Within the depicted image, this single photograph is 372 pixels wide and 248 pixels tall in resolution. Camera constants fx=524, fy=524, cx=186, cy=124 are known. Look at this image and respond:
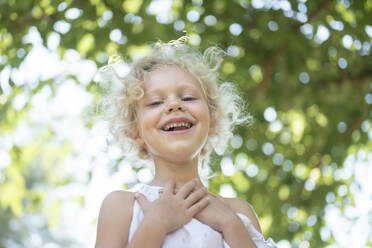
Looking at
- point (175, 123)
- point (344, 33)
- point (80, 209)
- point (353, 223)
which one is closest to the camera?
point (175, 123)

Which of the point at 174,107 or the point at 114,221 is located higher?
the point at 174,107

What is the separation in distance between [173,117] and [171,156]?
122 mm

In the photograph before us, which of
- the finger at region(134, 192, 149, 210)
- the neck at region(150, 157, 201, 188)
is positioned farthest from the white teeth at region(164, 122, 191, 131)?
the finger at region(134, 192, 149, 210)

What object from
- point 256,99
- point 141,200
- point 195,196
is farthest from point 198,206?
point 256,99

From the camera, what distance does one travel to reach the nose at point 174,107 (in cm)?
164

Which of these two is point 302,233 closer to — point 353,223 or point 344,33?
point 353,223

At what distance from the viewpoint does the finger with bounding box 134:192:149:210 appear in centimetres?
153

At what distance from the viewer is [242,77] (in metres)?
3.51

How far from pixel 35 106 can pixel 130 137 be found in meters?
2.02

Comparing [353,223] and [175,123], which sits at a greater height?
[175,123]

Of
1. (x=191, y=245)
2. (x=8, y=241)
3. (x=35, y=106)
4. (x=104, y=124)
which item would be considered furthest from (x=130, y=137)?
(x=8, y=241)

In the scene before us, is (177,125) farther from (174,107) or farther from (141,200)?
(141,200)

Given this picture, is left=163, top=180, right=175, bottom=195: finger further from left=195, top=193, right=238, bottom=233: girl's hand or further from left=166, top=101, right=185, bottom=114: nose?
left=166, top=101, right=185, bottom=114: nose

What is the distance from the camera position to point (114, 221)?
4.89 ft
